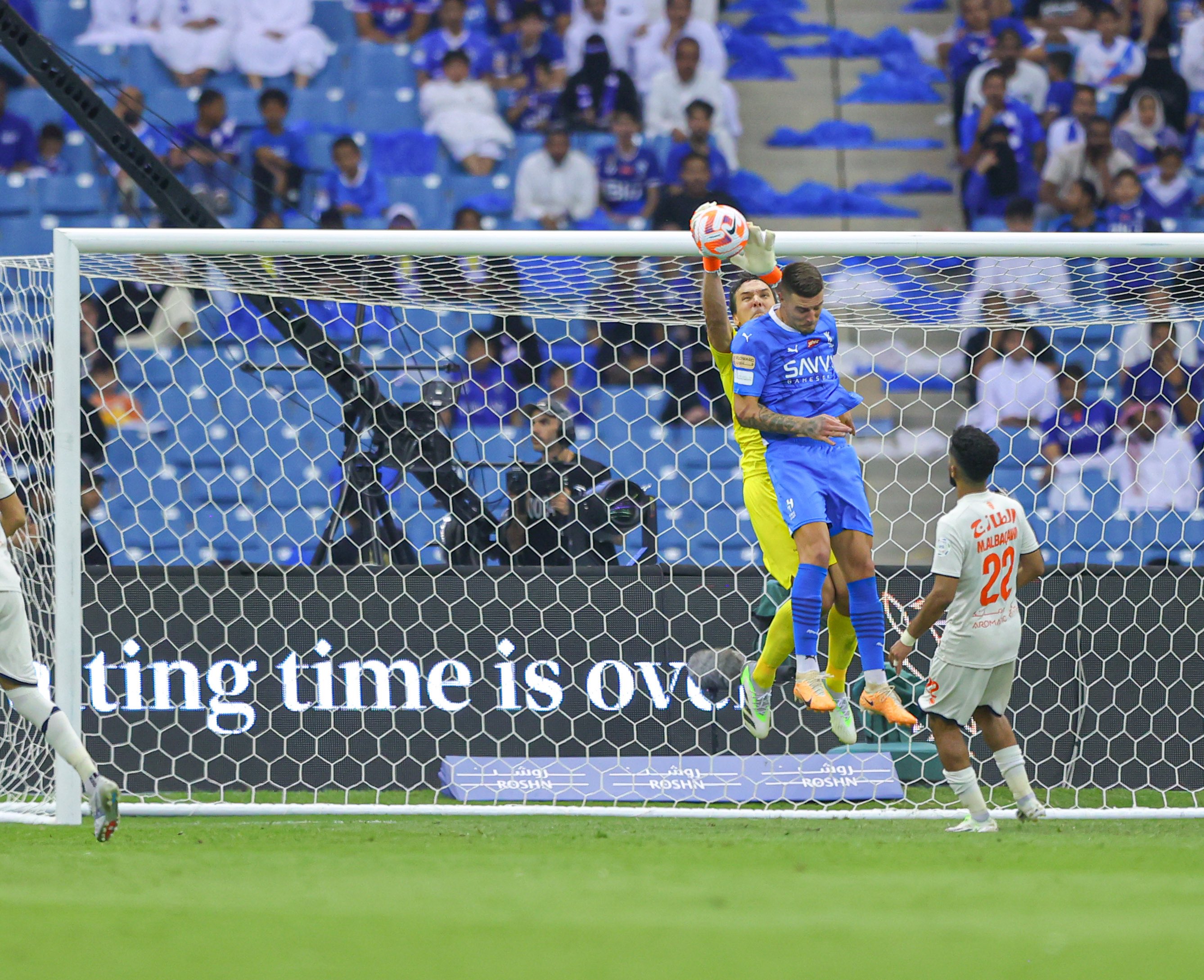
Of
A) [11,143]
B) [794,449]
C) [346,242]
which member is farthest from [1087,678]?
[11,143]

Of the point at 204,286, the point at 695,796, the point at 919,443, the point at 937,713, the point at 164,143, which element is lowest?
the point at 695,796

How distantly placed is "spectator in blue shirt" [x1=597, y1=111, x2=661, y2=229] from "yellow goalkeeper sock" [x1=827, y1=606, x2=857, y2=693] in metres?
5.61

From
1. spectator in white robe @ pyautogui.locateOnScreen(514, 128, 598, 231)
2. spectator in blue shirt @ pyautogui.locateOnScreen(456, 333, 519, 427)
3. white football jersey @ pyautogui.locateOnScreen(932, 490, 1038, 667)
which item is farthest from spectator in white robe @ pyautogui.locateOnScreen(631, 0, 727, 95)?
white football jersey @ pyautogui.locateOnScreen(932, 490, 1038, 667)

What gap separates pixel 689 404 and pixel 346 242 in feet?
11.7

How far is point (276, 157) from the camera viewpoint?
37.2ft

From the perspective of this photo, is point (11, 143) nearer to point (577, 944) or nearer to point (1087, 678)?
point (1087, 678)

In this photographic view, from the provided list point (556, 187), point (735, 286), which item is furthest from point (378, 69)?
point (735, 286)

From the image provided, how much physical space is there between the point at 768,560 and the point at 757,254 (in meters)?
1.27

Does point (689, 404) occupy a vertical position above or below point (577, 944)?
above

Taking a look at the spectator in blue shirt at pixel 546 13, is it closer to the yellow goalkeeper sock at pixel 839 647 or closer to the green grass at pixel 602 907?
the yellow goalkeeper sock at pixel 839 647

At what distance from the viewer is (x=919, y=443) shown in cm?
1027

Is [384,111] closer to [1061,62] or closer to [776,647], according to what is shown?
[1061,62]

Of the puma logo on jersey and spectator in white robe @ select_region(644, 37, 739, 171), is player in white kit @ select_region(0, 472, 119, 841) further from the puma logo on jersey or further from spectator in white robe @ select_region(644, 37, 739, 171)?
spectator in white robe @ select_region(644, 37, 739, 171)

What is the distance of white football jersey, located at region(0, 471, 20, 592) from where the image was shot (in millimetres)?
5211
